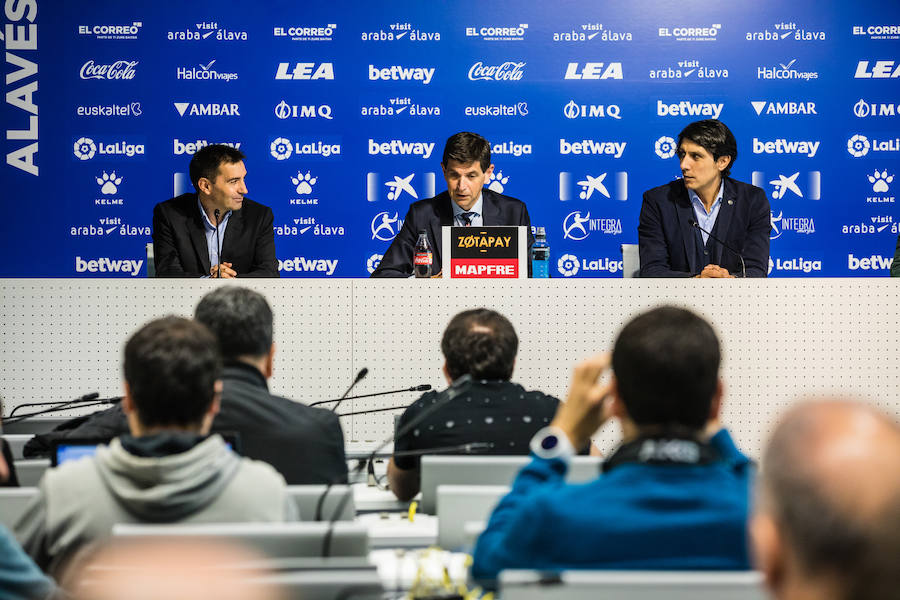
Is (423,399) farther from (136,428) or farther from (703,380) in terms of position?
(703,380)

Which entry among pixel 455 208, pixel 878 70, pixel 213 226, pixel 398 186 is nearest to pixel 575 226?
pixel 398 186

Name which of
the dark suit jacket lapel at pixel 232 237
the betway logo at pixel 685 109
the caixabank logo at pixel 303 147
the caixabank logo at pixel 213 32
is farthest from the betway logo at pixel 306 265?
the betway logo at pixel 685 109

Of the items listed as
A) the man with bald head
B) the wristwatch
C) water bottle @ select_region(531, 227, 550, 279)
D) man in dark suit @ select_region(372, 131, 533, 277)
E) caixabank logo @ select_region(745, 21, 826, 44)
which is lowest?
the wristwatch

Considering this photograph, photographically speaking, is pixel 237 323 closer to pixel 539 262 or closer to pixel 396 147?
pixel 539 262

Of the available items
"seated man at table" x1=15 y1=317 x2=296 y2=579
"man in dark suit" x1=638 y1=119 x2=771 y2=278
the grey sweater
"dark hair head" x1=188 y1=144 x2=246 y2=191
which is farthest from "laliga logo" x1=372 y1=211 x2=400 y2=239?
the grey sweater

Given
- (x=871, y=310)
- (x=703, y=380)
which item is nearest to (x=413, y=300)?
(x=871, y=310)

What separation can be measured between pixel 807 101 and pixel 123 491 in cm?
614

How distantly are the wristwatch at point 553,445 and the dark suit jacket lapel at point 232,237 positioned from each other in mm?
3383

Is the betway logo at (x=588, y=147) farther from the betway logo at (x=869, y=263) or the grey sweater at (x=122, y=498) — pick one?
the grey sweater at (x=122, y=498)

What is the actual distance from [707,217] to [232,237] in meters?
2.42

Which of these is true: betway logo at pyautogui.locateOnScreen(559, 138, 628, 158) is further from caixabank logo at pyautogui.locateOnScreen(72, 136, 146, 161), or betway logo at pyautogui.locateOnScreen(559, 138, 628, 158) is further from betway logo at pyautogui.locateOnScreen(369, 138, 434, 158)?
caixabank logo at pyautogui.locateOnScreen(72, 136, 146, 161)

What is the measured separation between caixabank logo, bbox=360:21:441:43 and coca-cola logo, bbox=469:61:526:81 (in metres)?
0.34

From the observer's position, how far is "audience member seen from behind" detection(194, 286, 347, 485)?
7.52 feet

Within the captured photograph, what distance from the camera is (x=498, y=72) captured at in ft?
21.6
